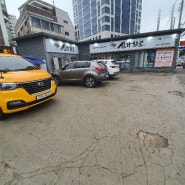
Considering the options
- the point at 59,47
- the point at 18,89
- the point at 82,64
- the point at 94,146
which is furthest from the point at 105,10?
the point at 94,146

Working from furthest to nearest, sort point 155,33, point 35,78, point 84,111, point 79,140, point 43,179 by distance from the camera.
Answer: point 155,33
point 84,111
point 35,78
point 79,140
point 43,179

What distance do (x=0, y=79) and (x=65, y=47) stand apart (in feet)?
41.6

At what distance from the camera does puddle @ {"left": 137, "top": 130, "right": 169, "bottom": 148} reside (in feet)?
8.23

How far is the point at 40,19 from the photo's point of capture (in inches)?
1011

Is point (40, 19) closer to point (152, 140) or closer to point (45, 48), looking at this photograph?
point (45, 48)

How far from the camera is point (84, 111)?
4184mm

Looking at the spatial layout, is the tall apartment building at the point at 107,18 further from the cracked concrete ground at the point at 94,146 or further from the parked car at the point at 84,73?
the cracked concrete ground at the point at 94,146

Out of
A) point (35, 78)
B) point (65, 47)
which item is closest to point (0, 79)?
point (35, 78)

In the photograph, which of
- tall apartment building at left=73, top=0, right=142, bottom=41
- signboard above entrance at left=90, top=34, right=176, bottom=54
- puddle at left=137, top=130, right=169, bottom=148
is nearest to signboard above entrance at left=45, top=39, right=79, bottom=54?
signboard above entrance at left=90, top=34, right=176, bottom=54

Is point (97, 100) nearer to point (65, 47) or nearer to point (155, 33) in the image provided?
point (65, 47)

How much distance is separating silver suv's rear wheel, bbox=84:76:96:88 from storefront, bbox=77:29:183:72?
10180 mm

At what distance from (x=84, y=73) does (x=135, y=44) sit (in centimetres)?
1058

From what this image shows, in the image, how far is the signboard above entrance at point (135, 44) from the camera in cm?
1348

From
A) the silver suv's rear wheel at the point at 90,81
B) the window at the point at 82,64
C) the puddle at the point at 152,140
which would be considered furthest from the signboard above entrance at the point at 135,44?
the puddle at the point at 152,140
